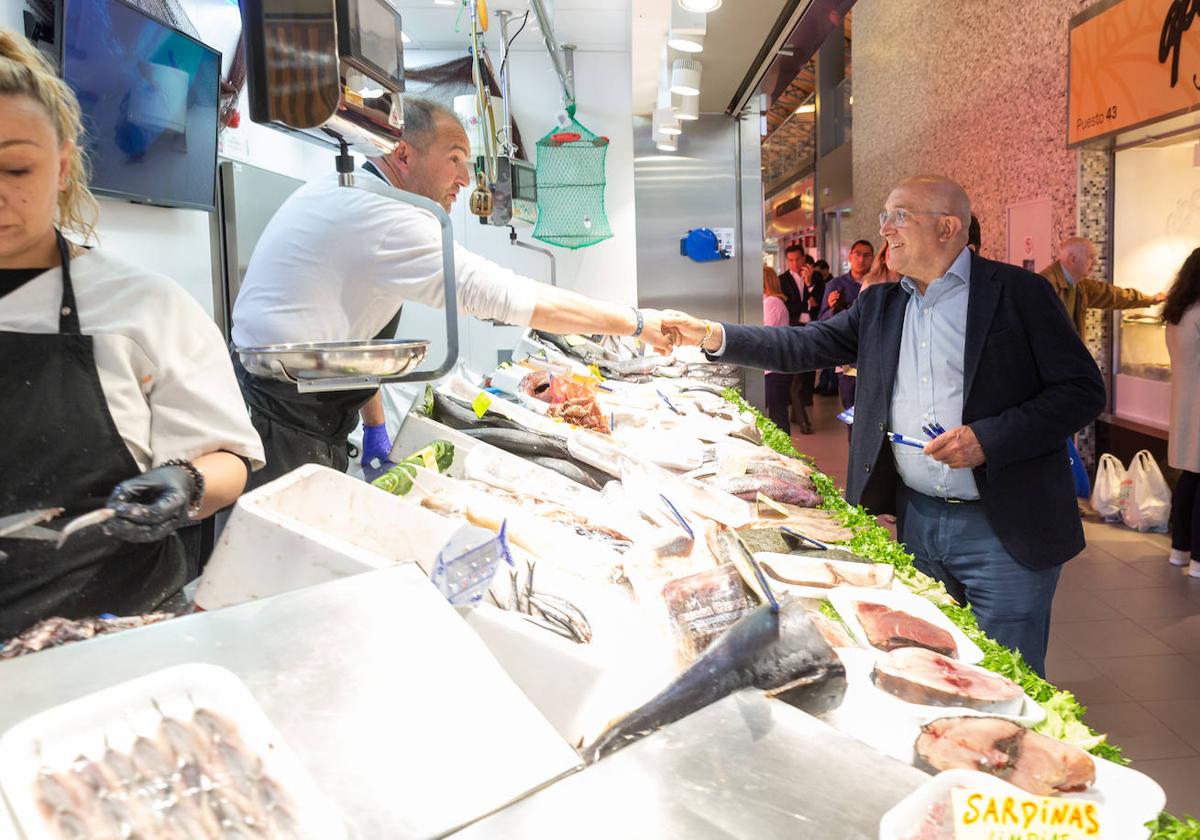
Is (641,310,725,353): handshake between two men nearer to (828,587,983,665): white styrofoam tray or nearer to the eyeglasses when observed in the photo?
the eyeglasses

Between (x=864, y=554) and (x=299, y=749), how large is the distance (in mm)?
1785

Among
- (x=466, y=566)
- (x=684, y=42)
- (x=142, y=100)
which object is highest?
(x=684, y=42)

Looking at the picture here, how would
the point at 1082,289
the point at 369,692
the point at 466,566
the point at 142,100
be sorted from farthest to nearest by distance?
the point at 1082,289, the point at 142,100, the point at 466,566, the point at 369,692

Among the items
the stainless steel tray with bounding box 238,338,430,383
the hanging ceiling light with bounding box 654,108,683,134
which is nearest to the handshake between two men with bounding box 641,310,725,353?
the stainless steel tray with bounding box 238,338,430,383

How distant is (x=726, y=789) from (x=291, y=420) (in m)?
2.26

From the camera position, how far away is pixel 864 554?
2363mm

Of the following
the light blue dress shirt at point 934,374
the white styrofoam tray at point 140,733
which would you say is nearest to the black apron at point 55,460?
the white styrofoam tray at point 140,733

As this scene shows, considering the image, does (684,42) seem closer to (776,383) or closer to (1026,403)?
(1026,403)

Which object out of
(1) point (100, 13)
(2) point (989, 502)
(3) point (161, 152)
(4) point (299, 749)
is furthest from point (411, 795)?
(3) point (161, 152)

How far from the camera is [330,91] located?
1.41 metres

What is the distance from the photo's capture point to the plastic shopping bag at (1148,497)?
20.5 feet

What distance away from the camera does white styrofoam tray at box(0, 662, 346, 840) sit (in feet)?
2.59

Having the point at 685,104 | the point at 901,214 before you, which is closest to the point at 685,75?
the point at 685,104

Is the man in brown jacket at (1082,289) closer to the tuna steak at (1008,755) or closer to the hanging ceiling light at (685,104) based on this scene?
the hanging ceiling light at (685,104)
